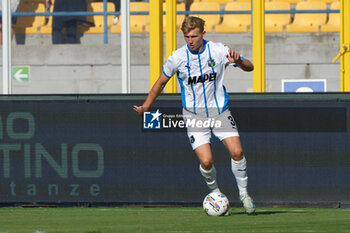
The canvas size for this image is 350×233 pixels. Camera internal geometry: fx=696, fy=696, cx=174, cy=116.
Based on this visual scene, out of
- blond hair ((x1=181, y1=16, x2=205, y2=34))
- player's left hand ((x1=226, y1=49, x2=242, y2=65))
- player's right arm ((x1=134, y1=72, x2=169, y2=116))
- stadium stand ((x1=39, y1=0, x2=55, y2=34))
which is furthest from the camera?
stadium stand ((x1=39, y1=0, x2=55, y2=34))

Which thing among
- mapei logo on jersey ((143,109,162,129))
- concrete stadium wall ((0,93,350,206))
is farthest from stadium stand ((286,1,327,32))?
mapei logo on jersey ((143,109,162,129))

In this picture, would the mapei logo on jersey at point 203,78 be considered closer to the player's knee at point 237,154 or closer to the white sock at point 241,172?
the player's knee at point 237,154

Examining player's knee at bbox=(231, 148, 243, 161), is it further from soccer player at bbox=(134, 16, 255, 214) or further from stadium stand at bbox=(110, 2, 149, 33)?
stadium stand at bbox=(110, 2, 149, 33)

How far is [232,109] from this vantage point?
7.69 meters

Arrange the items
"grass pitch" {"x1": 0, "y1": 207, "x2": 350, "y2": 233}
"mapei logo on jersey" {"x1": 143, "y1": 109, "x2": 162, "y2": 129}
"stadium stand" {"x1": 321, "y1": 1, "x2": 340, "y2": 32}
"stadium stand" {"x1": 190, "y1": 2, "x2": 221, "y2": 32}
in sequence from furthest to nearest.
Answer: "stadium stand" {"x1": 190, "y1": 2, "x2": 221, "y2": 32} < "stadium stand" {"x1": 321, "y1": 1, "x2": 340, "y2": 32} < "mapei logo on jersey" {"x1": 143, "y1": 109, "x2": 162, "y2": 129} < "grass pitch" {"x1": 0, "y1": 207, "x2": 350, "y2": 233}

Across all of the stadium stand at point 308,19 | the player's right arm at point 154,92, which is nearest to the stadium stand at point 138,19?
the stadium stand at point 308,19

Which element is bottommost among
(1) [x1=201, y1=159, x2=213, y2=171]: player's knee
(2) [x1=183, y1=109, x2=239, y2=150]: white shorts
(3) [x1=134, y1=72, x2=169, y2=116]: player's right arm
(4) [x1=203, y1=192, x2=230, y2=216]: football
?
(4) [x1=203, y1=192, x2=230, y2=216]: football

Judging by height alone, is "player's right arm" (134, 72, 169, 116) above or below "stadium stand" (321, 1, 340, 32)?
below

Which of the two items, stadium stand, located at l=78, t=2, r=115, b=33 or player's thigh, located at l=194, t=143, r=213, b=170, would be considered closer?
player's thigh, located at l=194, t=143, r=213, b=170

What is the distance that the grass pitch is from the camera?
5.70 meters

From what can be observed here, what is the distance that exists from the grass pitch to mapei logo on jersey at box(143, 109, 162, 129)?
3.01ft

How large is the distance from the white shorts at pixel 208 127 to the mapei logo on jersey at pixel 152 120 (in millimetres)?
1206

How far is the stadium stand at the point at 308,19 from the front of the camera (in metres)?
10.00

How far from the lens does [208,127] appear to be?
6.57m
